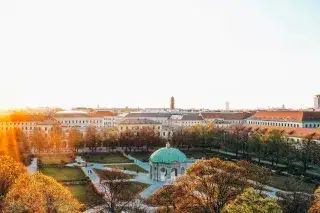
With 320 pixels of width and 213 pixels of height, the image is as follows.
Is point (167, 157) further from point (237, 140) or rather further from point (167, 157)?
point (237, 140)

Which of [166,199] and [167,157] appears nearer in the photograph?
[166,199]

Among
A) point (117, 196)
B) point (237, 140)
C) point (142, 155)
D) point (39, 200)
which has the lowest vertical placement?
point (142, 155)

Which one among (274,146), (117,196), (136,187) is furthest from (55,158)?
(117,196)

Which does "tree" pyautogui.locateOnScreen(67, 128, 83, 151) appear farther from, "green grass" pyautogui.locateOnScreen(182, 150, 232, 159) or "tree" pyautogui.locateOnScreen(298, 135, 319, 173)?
"tree" pyautogui.locateOnScreen(298, 135, 319, 173)

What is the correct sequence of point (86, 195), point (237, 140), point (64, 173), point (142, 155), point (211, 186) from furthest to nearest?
point (142, 155) → point (237, 140) → point (64, 173) → point (86, 195) → point (211, 186)

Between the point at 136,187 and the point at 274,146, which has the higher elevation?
the point at 274,146

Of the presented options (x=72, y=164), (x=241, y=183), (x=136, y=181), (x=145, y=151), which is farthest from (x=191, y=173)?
(x=145, y=151)

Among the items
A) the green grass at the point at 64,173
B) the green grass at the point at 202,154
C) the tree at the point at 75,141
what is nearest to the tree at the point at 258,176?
the green grass at the point at 64,173
